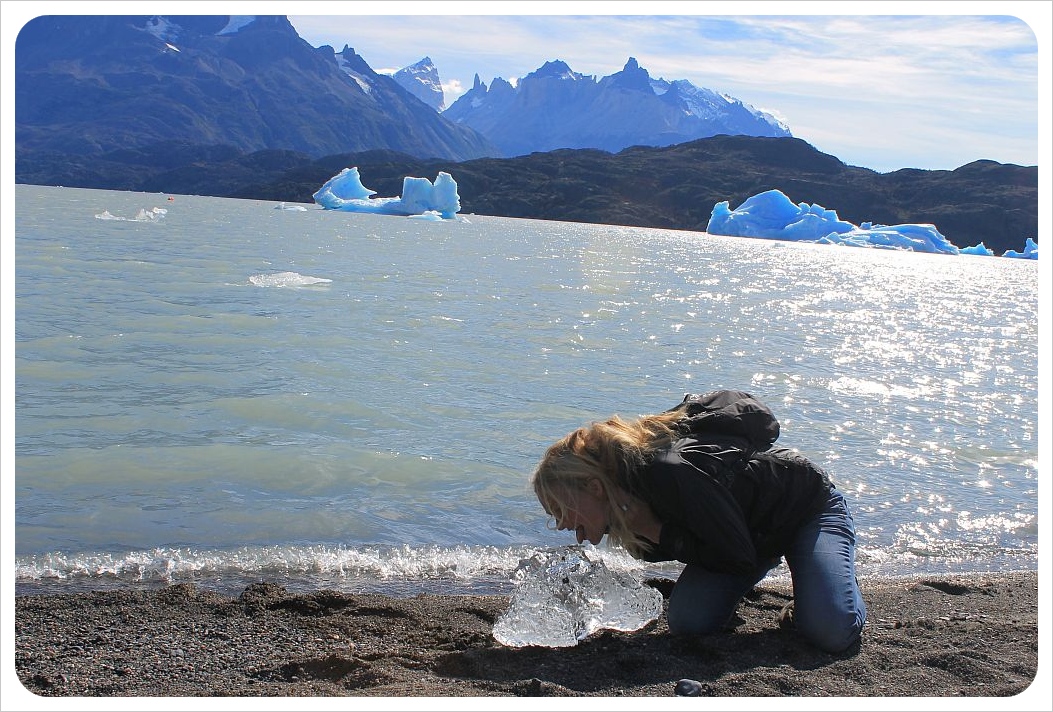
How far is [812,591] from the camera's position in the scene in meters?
2.99

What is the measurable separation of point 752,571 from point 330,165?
143 metres

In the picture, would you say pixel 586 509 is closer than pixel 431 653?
Yes

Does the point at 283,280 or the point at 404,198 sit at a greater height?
the point at 404,198

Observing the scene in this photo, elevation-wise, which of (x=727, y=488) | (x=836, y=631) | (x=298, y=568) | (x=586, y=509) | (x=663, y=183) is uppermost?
(x=663, y=183)

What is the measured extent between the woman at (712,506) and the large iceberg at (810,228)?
235 ft

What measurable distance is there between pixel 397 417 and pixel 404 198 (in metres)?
63.7

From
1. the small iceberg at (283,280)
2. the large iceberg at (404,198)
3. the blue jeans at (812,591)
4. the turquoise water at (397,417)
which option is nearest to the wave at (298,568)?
the turquoise water at (397,417)

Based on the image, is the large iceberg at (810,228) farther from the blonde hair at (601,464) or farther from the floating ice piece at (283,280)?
the blonde hair at (601,464)

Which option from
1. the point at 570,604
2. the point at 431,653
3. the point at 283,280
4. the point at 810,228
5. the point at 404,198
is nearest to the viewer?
the point at 431,653

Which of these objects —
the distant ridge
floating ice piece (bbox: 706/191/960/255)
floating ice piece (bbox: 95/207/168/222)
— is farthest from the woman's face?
the distant ridge

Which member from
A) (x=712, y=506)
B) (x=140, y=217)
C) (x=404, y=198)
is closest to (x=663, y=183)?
(x=404, y=198)

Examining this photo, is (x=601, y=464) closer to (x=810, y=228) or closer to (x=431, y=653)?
(x=431, y=653)

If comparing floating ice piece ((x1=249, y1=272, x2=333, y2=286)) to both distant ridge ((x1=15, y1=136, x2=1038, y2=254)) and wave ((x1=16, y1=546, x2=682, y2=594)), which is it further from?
distant ridge ((x1=15, y1=136, x2=1038, y2=254))

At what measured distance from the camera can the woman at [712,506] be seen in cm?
271
